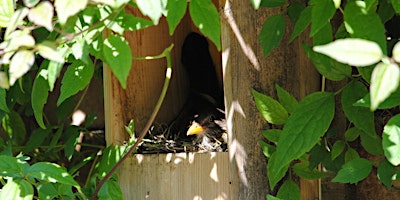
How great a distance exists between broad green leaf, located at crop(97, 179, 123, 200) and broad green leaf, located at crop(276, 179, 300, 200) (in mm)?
384

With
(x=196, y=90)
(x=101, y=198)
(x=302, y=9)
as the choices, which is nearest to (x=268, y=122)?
(x=302, y=9)

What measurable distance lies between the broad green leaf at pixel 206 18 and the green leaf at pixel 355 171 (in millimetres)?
454

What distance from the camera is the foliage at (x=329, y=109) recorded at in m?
1.52

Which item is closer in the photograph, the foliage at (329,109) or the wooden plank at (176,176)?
the foliage at (329,109)

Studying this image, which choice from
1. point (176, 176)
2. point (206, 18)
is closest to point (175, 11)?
point (206, 18)

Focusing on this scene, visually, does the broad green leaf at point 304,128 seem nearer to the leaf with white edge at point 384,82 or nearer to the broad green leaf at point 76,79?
→ the broad green leaf at point 76,79

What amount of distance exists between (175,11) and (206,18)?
0.06 metres

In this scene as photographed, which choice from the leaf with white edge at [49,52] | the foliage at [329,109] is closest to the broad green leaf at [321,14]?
the foliage at [329,109]

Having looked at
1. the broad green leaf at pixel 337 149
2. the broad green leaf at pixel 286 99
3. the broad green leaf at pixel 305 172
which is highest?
the broad green leaf at pixel 286 99

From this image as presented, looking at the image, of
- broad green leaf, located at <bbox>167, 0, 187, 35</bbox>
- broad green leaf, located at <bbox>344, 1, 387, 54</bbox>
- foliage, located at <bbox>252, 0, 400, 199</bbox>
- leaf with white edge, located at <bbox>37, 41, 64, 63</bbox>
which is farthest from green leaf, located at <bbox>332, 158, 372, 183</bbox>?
leaf with white edge, located at <bbox>37, 41, 64, 63</bbox>

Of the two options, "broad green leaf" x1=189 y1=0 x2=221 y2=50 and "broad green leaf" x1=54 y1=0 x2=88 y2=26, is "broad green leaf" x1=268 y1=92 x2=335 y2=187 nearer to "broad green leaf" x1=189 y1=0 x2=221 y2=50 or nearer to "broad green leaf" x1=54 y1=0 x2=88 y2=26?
"broad green leaf" x1=189 y1=0 x2=221 y2=50

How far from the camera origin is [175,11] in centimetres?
147

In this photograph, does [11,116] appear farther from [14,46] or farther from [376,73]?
[376,73]

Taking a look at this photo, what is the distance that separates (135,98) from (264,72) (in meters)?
0.52
